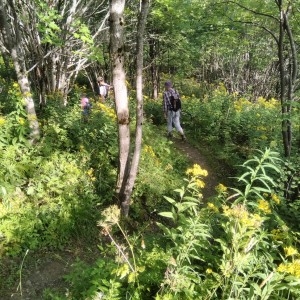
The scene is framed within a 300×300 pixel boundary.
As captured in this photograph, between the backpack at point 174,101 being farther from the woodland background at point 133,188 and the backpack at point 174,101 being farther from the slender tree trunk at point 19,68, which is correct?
the slender tree trunk at point 19,68

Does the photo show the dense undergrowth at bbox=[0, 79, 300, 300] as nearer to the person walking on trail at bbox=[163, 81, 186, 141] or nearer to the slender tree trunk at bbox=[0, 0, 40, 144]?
the slender tree trunk at bbox=[0, 0, 40, 144]

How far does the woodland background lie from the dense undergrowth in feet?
0.07

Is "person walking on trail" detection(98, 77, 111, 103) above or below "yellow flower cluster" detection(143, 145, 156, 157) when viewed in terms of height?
above

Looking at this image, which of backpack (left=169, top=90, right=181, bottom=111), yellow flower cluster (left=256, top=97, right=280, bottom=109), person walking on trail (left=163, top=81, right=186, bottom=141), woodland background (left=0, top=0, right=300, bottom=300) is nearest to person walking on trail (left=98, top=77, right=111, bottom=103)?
woodland background (left=0, top=0, right=300, bottom=300)

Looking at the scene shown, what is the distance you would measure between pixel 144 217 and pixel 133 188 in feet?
2.06

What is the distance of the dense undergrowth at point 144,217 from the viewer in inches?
106

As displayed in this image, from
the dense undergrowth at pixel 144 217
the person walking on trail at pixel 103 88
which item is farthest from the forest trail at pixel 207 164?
the person walking on trail at pixel 103 88

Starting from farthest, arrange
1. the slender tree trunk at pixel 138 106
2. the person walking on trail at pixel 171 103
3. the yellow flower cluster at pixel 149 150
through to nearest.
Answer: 1. the person walking on trail at pixel 171 103
2. the yellow flower cluster at pixel 149 150
3. the slender tree trunk at pixel 138 106

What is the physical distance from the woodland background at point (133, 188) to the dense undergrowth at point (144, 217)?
2cm

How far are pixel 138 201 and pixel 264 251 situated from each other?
11.3 feet

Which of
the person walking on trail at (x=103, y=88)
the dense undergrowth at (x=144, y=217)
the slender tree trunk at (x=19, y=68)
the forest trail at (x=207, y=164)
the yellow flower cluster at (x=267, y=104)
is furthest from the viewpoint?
the yellow flower cluster at (x=267, y=104)

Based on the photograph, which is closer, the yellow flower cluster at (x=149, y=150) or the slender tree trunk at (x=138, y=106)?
the slender tree trunk at (x=138, y=106)

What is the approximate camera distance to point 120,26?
15.6ft

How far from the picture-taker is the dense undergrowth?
8.84 ft
